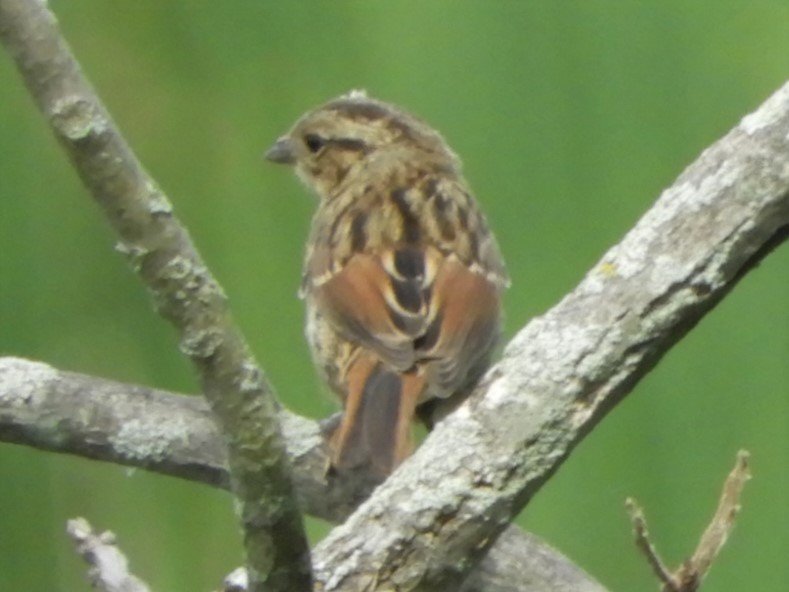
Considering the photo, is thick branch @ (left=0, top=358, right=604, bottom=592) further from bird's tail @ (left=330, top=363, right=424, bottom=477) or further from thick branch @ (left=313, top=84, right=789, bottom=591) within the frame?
thick branch @ (left=313, top=84, right=789, bottom=591)

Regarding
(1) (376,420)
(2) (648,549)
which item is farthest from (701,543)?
(1) (376,420)

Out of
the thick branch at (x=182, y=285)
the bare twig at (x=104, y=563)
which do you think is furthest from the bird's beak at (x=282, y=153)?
the thick branch at (x=182, y=285)

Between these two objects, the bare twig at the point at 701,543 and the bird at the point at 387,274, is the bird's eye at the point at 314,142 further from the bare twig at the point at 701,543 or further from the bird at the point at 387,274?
the bare twig at the point at 701,543

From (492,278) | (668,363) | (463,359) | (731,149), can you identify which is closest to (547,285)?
(668,363)

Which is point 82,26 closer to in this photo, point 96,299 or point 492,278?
point 96,299

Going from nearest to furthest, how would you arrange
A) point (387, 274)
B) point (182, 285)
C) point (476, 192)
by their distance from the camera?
point (182, 285)
point (387, 274)
point (476, 192)

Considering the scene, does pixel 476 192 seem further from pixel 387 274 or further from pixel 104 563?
pixel 104 563
